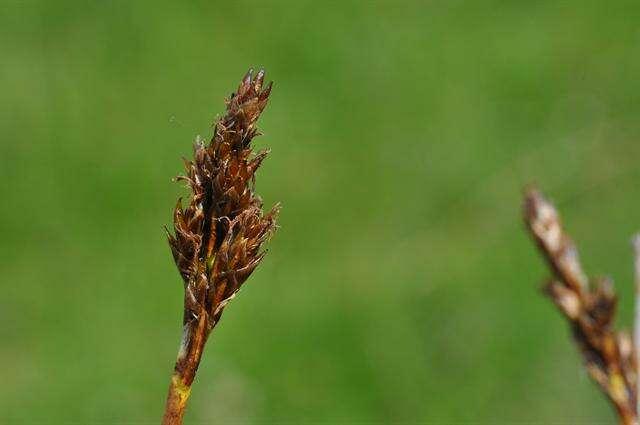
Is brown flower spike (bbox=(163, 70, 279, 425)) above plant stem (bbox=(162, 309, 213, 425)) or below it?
above

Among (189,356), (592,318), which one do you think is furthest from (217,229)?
(592,318)

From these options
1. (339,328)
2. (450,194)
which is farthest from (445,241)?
(339,328)

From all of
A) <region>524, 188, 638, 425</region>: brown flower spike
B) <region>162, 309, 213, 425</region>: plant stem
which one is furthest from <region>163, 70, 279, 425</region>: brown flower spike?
<region>524, 188, 638, 425</region>: brown flower spike

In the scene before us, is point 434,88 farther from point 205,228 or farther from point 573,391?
point 205,228

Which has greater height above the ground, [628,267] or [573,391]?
[628,267]

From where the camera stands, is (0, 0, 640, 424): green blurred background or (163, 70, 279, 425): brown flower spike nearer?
(163, 70, 279, 425): brown flower spike

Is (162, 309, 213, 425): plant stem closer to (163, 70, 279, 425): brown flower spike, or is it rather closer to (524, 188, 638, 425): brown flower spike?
(163, 70, 279, 425): brown flower spike
